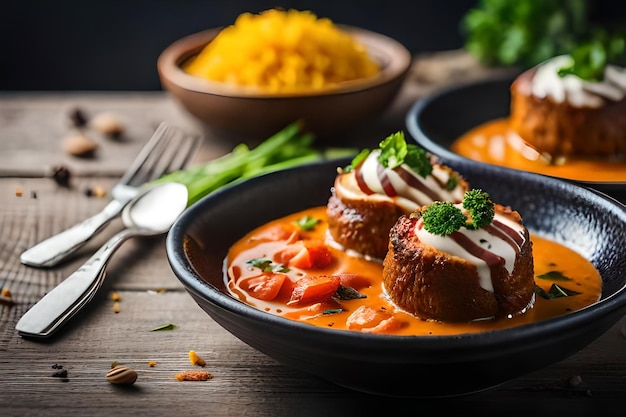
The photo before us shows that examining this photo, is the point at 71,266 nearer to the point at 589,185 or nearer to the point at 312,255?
the point at 312,255

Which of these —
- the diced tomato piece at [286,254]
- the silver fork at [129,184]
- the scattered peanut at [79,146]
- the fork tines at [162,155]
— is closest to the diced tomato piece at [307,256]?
the diced tomato piece at [286,254]

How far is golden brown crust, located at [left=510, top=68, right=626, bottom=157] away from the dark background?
335 cm

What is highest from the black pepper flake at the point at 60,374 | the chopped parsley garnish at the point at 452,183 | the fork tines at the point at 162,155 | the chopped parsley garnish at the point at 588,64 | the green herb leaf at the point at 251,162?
the chopped parsley garnish at the point at 588,64

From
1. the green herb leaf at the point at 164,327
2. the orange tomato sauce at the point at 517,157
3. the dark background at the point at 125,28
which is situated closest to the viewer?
the green herb leaf at the point at 164,327

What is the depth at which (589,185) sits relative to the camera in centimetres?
331

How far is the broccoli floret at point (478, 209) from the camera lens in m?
2.43

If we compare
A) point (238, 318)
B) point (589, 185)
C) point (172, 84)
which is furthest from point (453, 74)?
point (238, 318)

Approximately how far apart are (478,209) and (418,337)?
0.56m

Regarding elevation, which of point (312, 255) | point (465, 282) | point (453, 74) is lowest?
point (453, 74)

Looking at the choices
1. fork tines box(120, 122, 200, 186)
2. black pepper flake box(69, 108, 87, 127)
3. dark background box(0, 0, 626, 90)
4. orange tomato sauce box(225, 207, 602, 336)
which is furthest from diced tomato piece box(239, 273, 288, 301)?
dark background box(0, 0, 626, 90)

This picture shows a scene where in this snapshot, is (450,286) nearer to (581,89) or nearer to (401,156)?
(401,156)

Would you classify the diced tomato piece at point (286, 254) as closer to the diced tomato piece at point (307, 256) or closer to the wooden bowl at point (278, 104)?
the diced tomato piece at point (307, 256)

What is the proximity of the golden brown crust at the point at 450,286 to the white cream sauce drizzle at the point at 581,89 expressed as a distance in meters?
1.75

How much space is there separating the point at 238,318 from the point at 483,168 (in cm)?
143
